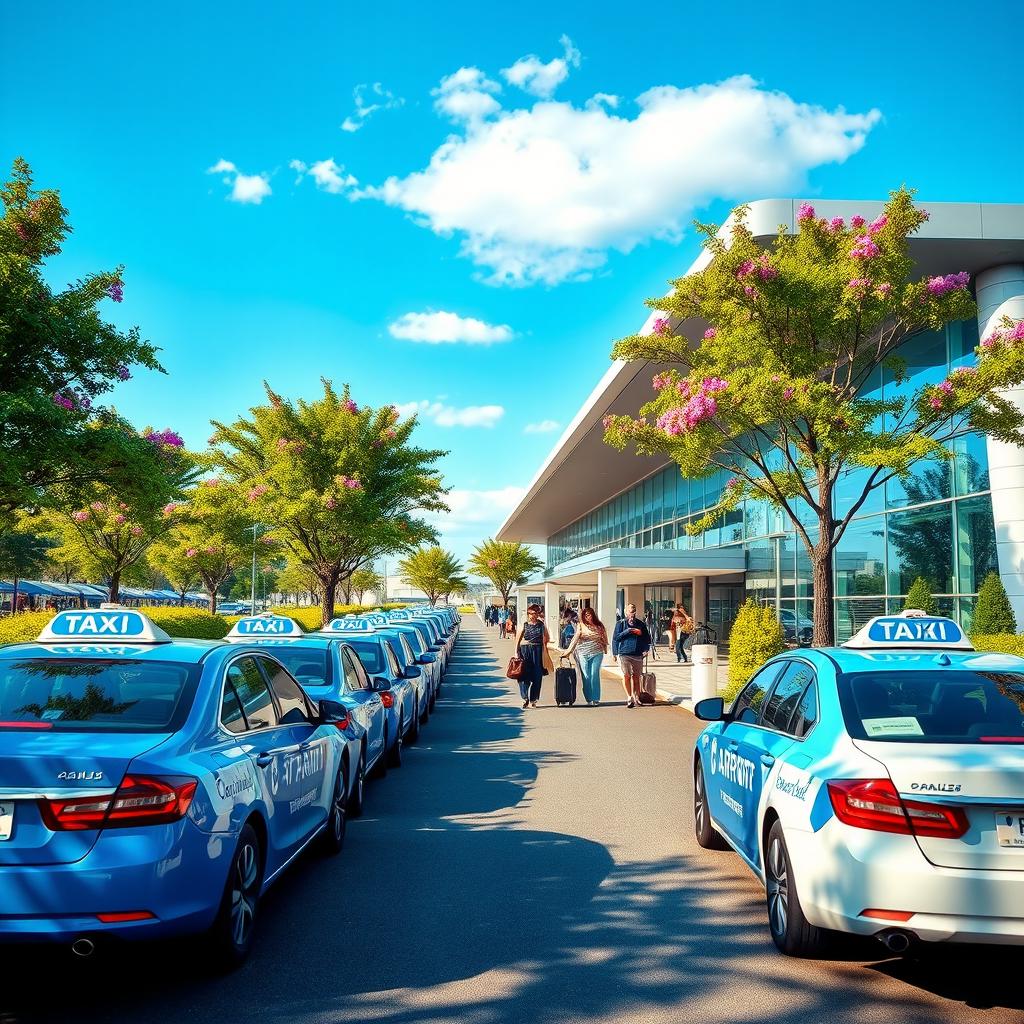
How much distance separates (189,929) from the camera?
161 inches

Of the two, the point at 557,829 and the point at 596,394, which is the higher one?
the point at 596,394

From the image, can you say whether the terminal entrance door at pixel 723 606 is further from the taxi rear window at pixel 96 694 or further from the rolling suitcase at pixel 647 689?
the taxi rear window at pixel 96 694

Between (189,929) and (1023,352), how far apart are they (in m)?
12.6

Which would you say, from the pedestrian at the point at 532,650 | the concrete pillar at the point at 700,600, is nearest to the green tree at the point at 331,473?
the pedestrian at the point at 532,650

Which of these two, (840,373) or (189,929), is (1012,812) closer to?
(189,929)

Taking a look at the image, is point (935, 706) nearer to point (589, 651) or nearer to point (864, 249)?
point (864, 249)

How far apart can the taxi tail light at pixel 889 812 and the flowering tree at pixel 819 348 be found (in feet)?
30.0

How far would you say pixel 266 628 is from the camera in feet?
33.5

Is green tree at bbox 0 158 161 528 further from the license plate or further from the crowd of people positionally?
the license plate

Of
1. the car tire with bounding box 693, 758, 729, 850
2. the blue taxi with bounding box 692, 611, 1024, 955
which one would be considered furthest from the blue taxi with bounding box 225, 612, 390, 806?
the blue taxi with bounding box 692, 611, 1024, 955

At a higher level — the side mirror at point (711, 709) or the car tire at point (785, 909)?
the side mirror at point (711, 709)

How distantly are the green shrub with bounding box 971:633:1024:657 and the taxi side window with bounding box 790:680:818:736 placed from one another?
10.4 meters

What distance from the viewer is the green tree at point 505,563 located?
91125 mm

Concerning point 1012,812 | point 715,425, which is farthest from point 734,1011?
point 715,425
